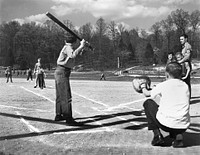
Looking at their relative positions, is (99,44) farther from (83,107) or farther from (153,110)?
(83,107)

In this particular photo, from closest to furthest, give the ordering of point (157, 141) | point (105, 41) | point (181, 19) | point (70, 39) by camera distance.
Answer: point (157, 141) < point (181, 19) < point (105, 41) < point (70, 39)

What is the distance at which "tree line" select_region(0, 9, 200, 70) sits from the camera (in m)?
4.23

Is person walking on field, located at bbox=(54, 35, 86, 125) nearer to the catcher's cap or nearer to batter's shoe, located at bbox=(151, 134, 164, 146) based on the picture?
the catcher's cap

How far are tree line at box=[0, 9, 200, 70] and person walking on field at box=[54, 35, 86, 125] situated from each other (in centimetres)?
14

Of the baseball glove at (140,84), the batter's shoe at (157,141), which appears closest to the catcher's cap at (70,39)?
the baseball glove at (140,84)

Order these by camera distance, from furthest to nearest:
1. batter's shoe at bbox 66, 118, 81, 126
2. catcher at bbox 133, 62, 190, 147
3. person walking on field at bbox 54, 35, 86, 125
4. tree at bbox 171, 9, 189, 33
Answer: batter's shoe at bbox 66, 118, 81, 126
person walking on field at bbox 54, 35, 86, 125
tree at bbox 171, 9, 189, 33
catcher at bbox 133, 62, 190, 147

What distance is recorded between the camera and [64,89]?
16.7 ft

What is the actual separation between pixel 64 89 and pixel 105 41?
1.24 metres

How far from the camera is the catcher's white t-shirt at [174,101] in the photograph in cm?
369

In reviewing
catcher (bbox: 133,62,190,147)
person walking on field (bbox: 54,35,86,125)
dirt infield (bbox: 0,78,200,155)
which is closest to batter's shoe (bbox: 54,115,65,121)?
person walking on field (bbox: 54,35,86,125)

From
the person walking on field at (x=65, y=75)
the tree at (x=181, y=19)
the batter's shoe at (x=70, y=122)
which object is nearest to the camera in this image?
the tree at (x=181, y=19)

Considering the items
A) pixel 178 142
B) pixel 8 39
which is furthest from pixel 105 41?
pixel 178 142

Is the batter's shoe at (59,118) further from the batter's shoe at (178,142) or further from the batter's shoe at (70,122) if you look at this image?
the batter's shoe at (178,142)

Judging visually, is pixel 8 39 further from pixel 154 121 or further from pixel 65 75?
pixel 154 121
